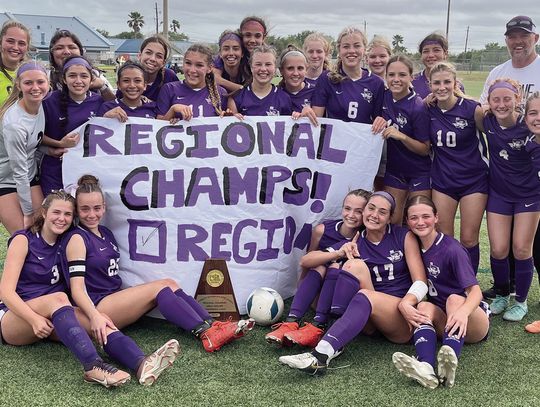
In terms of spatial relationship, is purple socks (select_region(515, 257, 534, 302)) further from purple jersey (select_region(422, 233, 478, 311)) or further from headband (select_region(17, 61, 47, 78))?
headband (select_region(17, 61, 47, 78))

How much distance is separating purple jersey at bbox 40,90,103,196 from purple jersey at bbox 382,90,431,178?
89.6 inches

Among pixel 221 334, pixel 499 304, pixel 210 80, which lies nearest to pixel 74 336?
pixel 221 334

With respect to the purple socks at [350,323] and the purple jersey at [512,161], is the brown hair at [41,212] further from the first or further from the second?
the purple jersey at [512,161]

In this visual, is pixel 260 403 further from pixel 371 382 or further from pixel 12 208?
pixel 12 208

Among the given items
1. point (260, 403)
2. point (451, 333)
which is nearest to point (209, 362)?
point (260, 403)

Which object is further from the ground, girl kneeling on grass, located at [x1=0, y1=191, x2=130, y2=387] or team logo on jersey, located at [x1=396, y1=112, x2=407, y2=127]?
team logo on jersey, located at [x1=396, y1=112, x2=407, y2=127]

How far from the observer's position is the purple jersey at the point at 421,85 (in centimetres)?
460

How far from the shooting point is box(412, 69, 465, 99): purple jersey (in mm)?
4600

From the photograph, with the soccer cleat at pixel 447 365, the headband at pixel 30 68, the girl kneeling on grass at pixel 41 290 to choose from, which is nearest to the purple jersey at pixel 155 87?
the headband at pixel 30 68

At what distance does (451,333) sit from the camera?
3.12 metres

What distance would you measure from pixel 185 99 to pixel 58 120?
97cm

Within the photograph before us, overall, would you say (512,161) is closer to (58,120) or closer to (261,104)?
(261,104)

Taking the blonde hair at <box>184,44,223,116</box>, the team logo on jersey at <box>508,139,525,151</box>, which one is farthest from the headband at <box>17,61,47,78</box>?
the team logo on jersey at <box>508,139,525,151</box>

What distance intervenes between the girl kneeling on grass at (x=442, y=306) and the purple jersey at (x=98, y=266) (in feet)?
6.26
